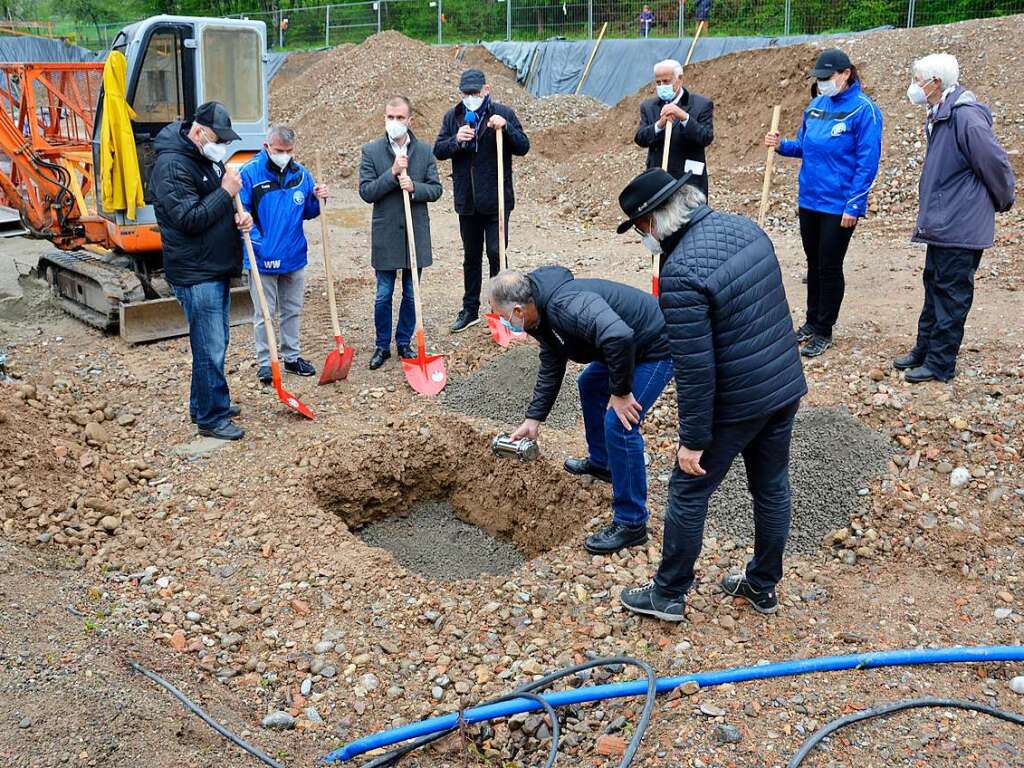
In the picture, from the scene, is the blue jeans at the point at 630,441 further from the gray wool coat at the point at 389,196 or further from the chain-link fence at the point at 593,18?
the chain-link fence at the point at 593,18

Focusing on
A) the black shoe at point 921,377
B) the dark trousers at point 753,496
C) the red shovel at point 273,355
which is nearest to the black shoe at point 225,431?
the red shovel at point 273,355

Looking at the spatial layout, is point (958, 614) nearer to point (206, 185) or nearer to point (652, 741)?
point (652, 741)

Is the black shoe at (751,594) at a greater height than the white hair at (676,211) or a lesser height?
lesser

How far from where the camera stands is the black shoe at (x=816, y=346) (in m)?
6.54

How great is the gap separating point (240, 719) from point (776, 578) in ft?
7.80

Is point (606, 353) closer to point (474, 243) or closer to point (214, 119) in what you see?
point (214, 119)

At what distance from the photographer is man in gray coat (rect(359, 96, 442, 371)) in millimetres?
6617

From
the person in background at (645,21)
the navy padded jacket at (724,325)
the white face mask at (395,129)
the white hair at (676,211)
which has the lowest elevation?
the navy padded jacket at (724,325)

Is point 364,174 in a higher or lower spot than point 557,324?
higher

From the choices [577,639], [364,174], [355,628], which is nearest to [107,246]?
[364,174]

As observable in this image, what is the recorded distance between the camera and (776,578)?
407 cm

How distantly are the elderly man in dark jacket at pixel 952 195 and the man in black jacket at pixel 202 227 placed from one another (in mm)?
4288

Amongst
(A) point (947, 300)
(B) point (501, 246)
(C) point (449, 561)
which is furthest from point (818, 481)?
(B) point (501, 246)

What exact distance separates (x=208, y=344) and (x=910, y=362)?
Result: 4.61 metres
